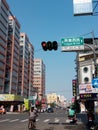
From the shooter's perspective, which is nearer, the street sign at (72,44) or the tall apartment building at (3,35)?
the street sign at (72,44)

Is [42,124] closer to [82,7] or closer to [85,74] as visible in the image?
[82,7]

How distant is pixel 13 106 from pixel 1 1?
1419 inches

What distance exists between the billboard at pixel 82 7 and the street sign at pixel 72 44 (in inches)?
192

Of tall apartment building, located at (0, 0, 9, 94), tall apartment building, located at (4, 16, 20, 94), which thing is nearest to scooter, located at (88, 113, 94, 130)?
tall apartment building, located at (0, 0, 9, 94)

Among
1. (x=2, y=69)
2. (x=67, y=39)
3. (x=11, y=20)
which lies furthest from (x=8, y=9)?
(x=67, y=39)

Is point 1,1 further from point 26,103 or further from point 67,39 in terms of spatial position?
point 67,39

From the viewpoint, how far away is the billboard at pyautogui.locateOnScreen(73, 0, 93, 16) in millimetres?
16500

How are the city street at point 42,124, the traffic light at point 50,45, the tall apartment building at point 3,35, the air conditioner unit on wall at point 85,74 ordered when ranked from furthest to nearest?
the tall apartment building at point 3,35, the air conditioner unit on wall at point 85,74, the city street at point 42,124, the traffic light at point 50,45

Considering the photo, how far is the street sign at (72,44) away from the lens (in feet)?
69.7

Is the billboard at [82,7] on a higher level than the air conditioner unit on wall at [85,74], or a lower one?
lower

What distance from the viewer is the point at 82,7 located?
54.7ft

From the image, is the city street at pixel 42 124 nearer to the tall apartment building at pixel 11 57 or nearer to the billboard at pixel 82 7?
the billboard at pixel 82 7

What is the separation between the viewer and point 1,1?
9956cm

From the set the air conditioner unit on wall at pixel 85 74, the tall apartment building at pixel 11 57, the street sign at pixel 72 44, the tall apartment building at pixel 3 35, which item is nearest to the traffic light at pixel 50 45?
the street sign at pixel 72 44
